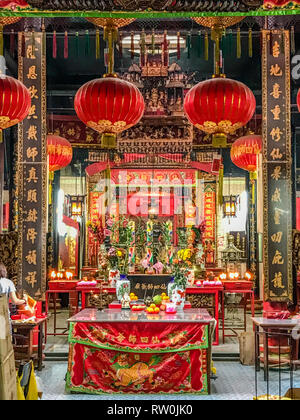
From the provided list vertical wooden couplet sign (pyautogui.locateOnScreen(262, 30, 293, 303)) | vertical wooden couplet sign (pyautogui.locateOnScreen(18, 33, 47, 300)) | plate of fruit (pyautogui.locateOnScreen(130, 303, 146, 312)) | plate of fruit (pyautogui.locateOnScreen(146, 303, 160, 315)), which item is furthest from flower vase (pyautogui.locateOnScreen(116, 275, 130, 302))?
vertical wooden couplet sign (pyautogui.locateOnScreen(262, 30, 293, 303))

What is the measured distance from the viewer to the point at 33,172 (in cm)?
588

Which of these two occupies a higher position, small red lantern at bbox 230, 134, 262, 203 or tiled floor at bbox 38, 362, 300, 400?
small red lantern at bbox 230, 134, 262, 203

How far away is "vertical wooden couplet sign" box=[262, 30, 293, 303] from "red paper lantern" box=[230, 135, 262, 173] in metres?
2.03

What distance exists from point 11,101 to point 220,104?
1.89 metres

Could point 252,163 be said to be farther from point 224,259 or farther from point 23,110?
point 23,110

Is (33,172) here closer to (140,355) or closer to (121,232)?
(121,232)

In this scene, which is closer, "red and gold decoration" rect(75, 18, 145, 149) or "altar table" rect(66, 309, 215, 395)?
"red and gold decoration" rect(75, 18, 145, 149)

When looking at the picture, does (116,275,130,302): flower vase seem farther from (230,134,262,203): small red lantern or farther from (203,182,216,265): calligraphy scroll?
(203,182,216,265): calligraphy scroll

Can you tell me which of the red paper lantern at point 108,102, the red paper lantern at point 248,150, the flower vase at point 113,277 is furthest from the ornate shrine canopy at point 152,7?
the red paper lantern at point 248,150

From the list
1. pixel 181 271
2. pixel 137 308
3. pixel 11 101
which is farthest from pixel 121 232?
pixel 11 101

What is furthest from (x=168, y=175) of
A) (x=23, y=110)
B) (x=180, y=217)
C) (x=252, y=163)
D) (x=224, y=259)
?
(x=23, y=110)

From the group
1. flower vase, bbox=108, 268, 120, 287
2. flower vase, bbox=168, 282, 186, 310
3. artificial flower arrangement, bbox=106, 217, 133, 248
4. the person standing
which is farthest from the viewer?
flower vase, bbox=108, 268, 120, 287

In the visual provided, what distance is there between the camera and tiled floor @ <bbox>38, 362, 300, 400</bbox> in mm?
4539

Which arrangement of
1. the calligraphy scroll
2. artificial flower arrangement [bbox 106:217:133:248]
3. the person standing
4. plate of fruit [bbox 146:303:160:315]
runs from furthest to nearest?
1. the calligraphy scroll
2. artificial flower arrangement [bbox 106:217:133:248]
3. plate of fruit [bbox 146:303:160:315]
4. the person standing
